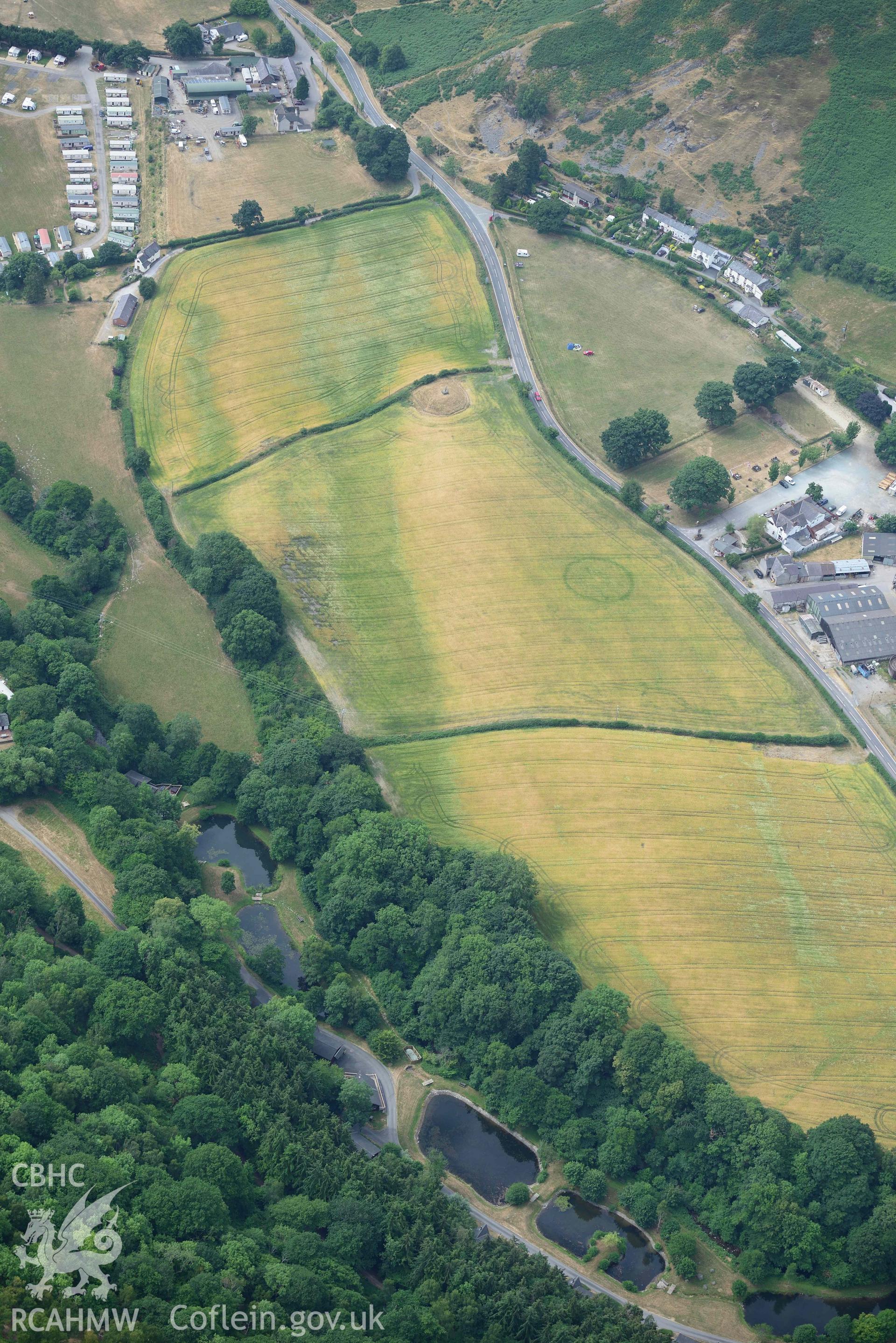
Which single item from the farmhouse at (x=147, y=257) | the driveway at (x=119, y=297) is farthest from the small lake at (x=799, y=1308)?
the farmhouse at (x=147, y=257)

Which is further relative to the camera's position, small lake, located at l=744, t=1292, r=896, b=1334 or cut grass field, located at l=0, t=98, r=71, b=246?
cut grass field, located at l=0, t=98, r=71, b=246

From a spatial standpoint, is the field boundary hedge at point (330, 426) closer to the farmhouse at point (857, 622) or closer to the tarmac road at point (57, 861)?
the tarmac road at point (57, 861)

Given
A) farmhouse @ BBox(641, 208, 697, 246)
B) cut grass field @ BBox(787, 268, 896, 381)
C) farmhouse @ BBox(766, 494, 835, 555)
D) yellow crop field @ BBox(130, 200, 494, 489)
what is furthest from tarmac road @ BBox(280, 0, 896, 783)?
cut grass field @ BBox(787, 268, 896, 381)

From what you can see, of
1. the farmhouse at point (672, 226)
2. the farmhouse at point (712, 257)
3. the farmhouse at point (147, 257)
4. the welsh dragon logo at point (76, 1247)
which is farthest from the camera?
the farmhouse at point (672, 226)

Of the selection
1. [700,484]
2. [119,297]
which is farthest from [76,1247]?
[119,297]

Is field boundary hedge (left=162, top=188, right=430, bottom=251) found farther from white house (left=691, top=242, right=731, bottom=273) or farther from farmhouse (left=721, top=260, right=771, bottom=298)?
farmhouse (left=721, top=260, right=771, bottom=298)
